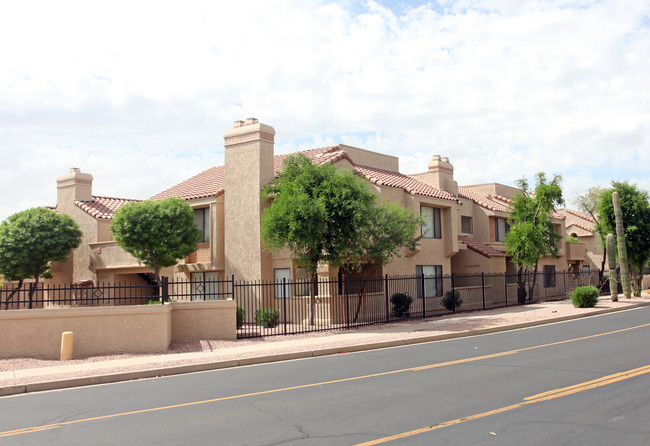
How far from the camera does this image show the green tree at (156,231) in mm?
25016

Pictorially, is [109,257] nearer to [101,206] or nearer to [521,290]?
[101,206]

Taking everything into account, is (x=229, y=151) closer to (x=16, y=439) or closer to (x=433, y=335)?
(x=433, y=335)

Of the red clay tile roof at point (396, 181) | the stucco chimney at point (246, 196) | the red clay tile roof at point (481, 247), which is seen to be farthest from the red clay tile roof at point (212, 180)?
the red clay tile roof at point (481, 247)

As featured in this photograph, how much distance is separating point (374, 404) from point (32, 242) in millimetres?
24565

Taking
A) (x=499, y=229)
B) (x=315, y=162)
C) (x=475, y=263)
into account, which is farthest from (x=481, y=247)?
(x=315, y=162)

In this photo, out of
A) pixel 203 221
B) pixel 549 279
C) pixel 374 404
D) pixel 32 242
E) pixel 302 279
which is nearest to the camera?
pixel 374 404

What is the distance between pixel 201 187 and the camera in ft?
97.2

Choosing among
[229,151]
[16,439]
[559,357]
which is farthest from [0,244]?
[559,357]

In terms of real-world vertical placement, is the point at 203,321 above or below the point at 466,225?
below

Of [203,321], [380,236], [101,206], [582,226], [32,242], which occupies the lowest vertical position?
[203,321]

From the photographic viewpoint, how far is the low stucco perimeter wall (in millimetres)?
14773

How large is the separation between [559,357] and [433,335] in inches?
217

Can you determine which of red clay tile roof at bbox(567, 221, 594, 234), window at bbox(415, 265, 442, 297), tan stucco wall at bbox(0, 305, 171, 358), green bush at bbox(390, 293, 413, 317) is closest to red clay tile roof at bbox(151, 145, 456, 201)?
window at bbox(415, 265, 442, 297)

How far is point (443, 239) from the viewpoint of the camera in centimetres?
2995
